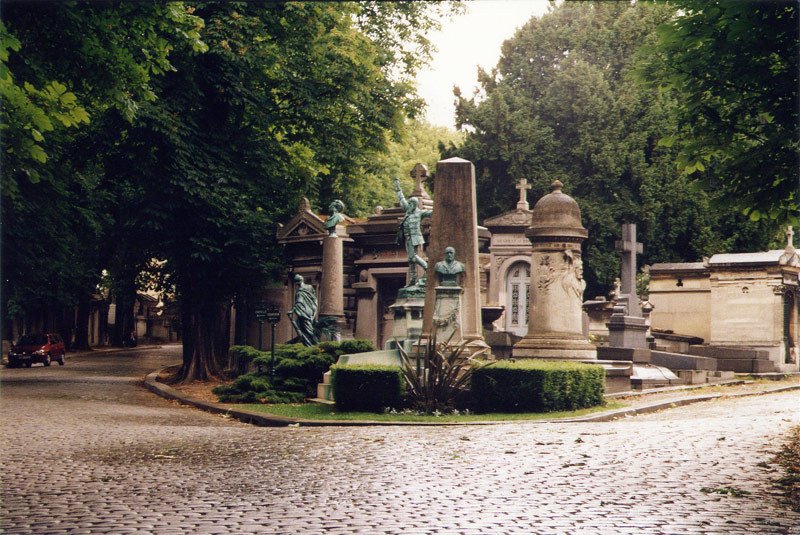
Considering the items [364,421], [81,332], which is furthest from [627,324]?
[81,332]

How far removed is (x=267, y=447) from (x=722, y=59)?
637cm

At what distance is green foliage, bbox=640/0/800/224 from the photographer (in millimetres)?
9398

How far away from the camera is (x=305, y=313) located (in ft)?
77.2

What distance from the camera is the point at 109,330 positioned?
213 ft

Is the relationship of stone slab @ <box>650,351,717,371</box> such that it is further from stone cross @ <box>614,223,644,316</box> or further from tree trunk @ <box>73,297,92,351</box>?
tree trunk @ <box>73,297,92,351</box>

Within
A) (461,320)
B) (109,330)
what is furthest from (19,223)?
(109,330)

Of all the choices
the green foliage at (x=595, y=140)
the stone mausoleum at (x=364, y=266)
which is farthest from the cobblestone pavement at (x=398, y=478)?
the green foliage at (x=595, y=140)

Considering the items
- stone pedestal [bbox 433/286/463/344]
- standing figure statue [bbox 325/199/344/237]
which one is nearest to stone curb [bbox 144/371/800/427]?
stone pedestal [bbox 433/286/463/344]

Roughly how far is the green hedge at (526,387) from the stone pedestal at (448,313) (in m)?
1.49

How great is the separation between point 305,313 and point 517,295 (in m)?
11.4

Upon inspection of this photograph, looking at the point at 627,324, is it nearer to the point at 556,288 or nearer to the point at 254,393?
the point at 556,288

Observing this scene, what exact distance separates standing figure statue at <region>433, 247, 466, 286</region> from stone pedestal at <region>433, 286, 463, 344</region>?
174 mm

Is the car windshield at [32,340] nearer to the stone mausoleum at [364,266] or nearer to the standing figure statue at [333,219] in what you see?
the stone mausoleum at [364,266]

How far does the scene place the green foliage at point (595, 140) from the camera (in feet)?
130
